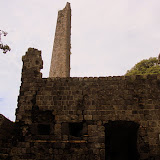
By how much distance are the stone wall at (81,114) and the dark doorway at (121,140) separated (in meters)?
0.33

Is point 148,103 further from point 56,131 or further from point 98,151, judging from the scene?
point 56,131

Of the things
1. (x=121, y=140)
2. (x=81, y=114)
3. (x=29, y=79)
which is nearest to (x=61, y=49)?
(x=121, y=140)

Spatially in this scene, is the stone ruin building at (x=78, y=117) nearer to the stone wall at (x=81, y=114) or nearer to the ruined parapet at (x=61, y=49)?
the stone wall at (x=81, y=114)

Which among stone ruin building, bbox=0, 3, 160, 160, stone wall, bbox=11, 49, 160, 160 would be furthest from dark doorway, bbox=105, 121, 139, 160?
stone wall, bbox=11, 49, 160, 160

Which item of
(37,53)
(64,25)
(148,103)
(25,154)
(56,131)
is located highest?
(64,25)

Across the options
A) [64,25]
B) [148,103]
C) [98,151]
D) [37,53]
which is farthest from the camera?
[64,25]

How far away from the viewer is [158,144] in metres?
7.95

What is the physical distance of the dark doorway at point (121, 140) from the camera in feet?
28.7

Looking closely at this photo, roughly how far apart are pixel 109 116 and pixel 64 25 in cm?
2153

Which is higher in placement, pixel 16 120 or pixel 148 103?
pixel 148 103

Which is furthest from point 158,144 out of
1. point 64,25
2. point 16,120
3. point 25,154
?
point 64,25

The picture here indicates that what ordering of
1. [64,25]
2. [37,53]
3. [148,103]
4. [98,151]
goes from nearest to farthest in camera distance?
1. [98,151]
2. [148,103]
3. [37,53]
4. [64,25]

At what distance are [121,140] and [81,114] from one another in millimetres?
4193

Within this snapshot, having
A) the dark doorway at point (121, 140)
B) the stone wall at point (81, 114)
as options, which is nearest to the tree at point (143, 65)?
the dark doorway at point (121, 140)
